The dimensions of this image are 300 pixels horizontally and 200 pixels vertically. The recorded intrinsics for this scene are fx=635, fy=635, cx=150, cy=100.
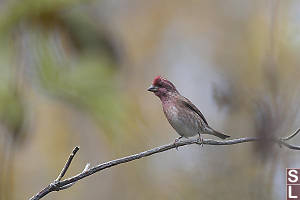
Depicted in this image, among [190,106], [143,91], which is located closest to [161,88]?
[190,106]

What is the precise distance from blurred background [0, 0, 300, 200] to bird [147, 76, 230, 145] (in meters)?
0.02

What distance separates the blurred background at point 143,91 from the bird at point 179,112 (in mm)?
23

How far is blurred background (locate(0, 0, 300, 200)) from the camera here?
0.51 meters

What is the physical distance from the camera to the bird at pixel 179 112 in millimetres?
507

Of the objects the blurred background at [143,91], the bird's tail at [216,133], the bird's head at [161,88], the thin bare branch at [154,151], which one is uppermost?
the blurred background at [143,91]

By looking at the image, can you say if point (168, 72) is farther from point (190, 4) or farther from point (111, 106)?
point (111, 106)

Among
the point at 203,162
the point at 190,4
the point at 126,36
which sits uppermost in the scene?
the point at 190,4

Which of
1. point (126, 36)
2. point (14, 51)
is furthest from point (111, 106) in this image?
point (126, 36)

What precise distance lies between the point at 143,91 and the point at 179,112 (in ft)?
9.63

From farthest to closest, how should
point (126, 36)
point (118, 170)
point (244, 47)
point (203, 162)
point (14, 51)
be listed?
Result: 1. point (126, 36)
2. point (244, 47)
3. point (118, 170)
4. point (14, 51)
5. point (203, 162)

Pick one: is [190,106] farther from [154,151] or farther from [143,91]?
[143,91]

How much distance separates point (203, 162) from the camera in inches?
22.9

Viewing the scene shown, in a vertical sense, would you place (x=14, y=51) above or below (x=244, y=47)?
below

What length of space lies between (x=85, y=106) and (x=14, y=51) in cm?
32
